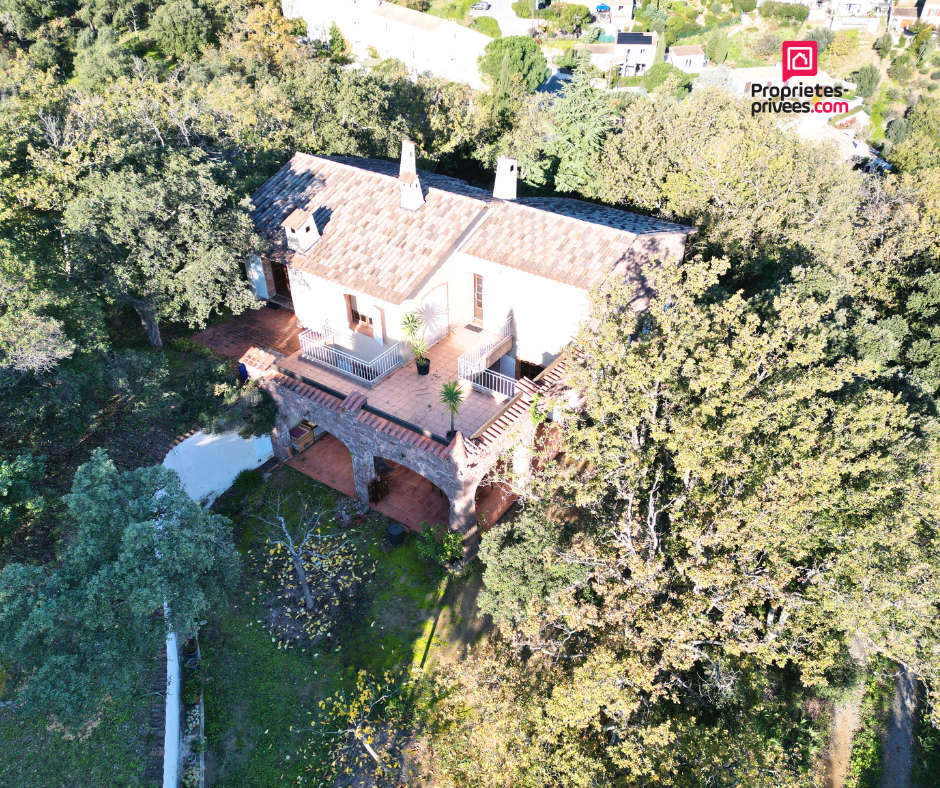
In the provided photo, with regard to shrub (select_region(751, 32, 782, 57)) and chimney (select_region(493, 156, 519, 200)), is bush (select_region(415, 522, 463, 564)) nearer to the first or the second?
chimney (select_region(493, 156, 519, 200))

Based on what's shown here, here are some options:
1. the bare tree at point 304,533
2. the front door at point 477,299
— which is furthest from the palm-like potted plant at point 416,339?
the bare tree at point 304,533

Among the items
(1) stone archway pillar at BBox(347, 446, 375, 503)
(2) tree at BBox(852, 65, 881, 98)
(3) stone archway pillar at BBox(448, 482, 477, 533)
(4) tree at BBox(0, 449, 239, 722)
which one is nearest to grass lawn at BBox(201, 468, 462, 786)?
(1) stone archway pillar at BBox(347, 446, 375, 503)

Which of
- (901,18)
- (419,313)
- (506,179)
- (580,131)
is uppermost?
(506,179)

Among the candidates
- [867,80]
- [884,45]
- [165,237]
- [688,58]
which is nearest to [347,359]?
[165,237]

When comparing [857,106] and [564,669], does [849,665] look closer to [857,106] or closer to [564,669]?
[564,669]

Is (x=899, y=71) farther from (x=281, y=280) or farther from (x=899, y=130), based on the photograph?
(x=281, y=280)

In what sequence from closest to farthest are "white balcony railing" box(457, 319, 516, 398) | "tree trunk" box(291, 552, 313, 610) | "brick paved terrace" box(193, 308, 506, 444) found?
"tree trunk" box(291, 552, 313, 610) < "brick paved terrace" box(193, 308, 506, 444) < "white balcony railing" box(457, 319, 516, 398)
